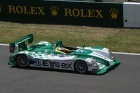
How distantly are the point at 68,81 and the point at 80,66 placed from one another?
0.78m

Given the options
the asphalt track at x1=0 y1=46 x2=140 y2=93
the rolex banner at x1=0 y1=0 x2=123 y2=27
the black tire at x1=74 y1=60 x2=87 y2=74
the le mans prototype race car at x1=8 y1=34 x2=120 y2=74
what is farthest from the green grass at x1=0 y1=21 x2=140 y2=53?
the black tire at x1=74 y1=60 x2=87 y2=74

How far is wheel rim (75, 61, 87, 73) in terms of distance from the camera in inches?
471

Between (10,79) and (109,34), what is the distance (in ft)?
23.1

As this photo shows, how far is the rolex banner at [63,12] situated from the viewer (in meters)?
18.8

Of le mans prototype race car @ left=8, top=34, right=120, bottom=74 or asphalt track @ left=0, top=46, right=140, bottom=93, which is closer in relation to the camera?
asphalt track @ left=0, top=46, right=140, bottom=93

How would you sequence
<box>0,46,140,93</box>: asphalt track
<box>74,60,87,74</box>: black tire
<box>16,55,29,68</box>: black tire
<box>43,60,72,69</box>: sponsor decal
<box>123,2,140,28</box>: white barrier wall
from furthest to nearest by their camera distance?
1. <box>123,2,140,28</box>: white barrier wall
2. <box>16,55,29,68</box>: black tire
3. <box>43,60,72,69</box>: sponsor decal
4. <box>74,60,87,74</box>: black tire
5. <box>0,46,140,93</box>: asphalt track

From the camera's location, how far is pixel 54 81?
11461mm

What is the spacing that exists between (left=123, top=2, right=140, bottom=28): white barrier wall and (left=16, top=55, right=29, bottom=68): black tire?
7088 mm

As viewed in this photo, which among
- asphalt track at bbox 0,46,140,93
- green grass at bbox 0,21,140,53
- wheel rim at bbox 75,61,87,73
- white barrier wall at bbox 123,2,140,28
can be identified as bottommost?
asphalt track at bbox 0,46,140,93

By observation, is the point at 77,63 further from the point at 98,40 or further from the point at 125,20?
the point at 125,20

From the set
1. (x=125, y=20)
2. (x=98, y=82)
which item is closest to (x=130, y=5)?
(x=125, y=20)

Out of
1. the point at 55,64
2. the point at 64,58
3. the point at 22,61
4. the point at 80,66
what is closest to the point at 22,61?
the point at 22,61

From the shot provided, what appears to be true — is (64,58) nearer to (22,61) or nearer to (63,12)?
(22,61)

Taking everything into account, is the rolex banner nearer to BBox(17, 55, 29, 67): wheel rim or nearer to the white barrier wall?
the white barrier wall
